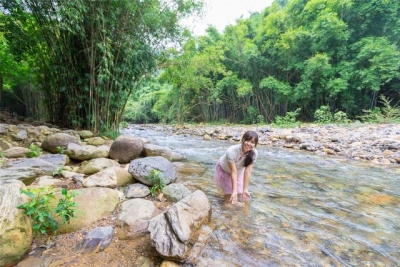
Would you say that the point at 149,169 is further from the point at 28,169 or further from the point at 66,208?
the point at 28,169

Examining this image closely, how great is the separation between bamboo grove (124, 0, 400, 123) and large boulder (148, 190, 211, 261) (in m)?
6.60

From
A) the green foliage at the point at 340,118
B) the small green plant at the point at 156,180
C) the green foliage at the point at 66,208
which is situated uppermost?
the green foliage at the point at 340,118

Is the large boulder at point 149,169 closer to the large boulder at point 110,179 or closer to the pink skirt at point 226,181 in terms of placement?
the large boulder at point 110,179

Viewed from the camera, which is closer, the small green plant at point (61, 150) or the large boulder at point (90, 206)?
the large boulder at point (90, 206)

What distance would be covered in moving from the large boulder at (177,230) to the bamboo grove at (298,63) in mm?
6597

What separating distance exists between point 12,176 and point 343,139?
7.72 meters

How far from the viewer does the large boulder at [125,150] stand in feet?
12.4

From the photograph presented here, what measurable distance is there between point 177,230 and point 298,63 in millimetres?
13555

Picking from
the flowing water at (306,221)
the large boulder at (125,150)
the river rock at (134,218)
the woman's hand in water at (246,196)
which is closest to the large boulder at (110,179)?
the river rock at (134,218)

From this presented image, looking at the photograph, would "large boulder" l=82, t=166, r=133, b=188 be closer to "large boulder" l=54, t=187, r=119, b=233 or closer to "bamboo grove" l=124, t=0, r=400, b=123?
"large boulder" l=54, t=187, r=119, b=233

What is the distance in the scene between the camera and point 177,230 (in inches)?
61.0

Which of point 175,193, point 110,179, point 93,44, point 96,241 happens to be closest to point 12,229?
point 96,241

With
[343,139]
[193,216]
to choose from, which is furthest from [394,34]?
[193,216]

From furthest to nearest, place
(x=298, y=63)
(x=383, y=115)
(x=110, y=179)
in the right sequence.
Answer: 1. (x=298, y=63)
2. (x=383, y=115)
3. (x=110, y=179)
